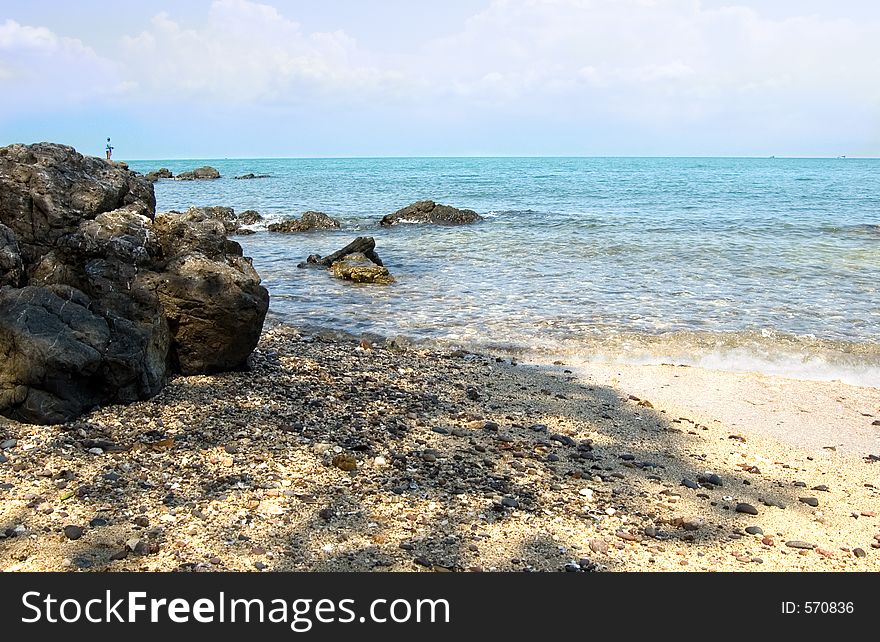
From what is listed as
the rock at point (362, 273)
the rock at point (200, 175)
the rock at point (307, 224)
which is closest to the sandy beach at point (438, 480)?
the rock at point (362, 273)

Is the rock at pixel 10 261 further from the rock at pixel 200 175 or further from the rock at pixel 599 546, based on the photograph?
the rock at pixel 200 175

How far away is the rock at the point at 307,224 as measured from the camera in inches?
1181

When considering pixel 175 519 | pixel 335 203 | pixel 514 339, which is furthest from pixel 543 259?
pixel 335 203

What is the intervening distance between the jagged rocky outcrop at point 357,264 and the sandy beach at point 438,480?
28.9 feet

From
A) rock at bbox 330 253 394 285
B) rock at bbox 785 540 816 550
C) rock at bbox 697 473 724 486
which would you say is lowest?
rock at bbox 785 540 816 550

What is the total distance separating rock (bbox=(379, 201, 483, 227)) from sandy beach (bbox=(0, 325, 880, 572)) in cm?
2404

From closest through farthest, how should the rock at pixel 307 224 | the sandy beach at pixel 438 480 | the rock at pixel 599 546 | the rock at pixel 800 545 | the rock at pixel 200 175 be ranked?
the sandy beach at pixel 438 480 < the rock at pixel 599 546 < the rock at pixel 800 545 < the rock at pixel 307 224 < the rock at pixel 200 175

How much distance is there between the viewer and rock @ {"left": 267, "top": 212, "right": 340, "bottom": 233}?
1181 inches

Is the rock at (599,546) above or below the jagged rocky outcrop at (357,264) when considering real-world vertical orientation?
below

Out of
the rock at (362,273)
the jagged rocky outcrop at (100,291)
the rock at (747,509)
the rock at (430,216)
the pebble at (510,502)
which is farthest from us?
the rock at (430,216)

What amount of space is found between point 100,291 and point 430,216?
2595 centimetres

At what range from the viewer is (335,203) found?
45875 mm

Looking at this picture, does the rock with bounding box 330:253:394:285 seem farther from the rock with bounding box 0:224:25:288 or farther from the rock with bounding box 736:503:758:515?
the rock with bounding box 736:503:758:515

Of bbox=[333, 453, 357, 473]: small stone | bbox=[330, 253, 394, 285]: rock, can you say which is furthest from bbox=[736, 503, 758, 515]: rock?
bbox=[330, 253, 394, 285]: rock
